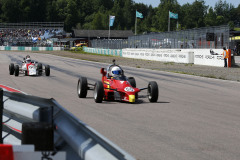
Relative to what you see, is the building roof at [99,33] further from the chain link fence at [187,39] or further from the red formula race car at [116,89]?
the red formula race car at [116,89]

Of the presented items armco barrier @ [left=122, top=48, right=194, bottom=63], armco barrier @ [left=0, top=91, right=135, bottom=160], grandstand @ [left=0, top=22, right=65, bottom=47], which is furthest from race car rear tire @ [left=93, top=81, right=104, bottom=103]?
grandstand @ [left=0, top=22, right=65, bottom=47]

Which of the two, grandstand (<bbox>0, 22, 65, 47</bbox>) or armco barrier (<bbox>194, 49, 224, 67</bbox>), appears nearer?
armco barrier (<bbox>194, 49, 224, 67</bbox>)

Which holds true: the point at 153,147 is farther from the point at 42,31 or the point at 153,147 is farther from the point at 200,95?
the point at 42,31

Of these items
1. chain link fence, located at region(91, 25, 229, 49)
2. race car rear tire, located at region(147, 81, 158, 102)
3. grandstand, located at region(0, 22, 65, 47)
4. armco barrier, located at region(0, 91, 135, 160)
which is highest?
grandstand, located at region(0, 22, 65, 47)

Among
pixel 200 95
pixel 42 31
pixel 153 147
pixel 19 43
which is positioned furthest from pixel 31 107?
pixel 42 31

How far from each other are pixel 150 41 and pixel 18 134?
1757 inches

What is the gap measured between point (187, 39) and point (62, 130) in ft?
118

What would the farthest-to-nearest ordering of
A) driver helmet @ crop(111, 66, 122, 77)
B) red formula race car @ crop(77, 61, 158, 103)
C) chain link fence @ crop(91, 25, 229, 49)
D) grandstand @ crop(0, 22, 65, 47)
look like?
grandstand @ crop(0, 22, 65, 47) < chain link fence @ crop(91, 25, 229, 49) < driver helmet @ crop(111, 66, 122, 77) < red formula race car @ crop(77, 61, 158, 103)

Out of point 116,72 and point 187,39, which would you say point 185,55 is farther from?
point 116,72

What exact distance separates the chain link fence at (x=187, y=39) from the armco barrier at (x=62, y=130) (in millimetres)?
27854

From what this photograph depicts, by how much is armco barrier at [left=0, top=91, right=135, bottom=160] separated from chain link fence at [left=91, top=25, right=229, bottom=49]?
27.9 m

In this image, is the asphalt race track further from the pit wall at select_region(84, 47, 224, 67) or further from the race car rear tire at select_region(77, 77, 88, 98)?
the pit wall at select_region(84, 47, 224, 67)

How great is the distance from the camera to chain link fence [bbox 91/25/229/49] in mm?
32562

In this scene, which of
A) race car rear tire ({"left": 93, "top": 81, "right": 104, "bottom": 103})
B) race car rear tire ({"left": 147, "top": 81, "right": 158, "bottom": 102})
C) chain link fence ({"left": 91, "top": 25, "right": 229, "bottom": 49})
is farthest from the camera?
chain link fence ({"left": 91, "top": 25, "right": 229, "bottom": 49})
